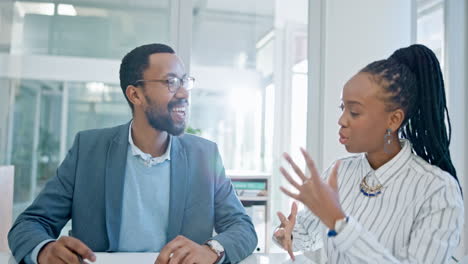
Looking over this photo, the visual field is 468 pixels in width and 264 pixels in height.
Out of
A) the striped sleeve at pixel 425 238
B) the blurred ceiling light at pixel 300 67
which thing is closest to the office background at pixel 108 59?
the striped sleeve at pixel 425 238

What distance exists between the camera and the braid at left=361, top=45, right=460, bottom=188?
1.21 meters

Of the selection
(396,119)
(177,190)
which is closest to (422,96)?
(396,119)

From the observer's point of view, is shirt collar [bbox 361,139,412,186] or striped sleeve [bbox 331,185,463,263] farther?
shirt collar [bbox 361,139,412,186]

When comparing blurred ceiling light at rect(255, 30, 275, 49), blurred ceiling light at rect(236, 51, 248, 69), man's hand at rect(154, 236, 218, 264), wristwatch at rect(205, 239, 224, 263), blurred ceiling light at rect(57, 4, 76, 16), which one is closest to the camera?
man's hand at rect(154, 236, 218, 264)

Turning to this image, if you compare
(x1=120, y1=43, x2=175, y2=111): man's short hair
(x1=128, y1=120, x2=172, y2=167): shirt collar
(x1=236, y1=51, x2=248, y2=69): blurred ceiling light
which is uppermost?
(x1=236, y1=51, x2=248, y2=69): blurred ceiling light

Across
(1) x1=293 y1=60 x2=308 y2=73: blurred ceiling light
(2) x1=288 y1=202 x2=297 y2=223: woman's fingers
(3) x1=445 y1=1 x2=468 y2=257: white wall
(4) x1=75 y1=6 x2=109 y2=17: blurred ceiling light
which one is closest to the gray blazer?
(2) x1=288 y1=202 x2=297 y2=223: woman's fingers

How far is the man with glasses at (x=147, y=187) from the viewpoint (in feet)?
5.14

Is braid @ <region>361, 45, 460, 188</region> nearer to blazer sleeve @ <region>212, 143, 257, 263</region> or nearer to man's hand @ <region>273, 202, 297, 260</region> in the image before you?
man's hand @ <region>273, 202, 297, 260</region>

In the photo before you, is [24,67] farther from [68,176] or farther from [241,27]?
[241,27]

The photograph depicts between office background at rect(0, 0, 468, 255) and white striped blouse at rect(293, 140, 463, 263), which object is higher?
office background at rect(0, 0, 468, 255)

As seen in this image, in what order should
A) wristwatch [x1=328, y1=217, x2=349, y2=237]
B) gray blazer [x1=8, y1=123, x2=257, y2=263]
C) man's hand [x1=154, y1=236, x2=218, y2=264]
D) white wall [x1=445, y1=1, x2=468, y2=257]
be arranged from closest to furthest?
wristwatch [x1=328, y1=217, x2=349, y2=237], man's hand [x1=154, y1=236, x2=218, y2=264], gray blazer [x1=8, y1=123, x2=257, y2=263], white wall [x1=445, y1=1, x2=468, y2=257]

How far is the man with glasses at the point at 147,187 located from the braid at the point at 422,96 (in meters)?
0.66

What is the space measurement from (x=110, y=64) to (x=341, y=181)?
220 cm

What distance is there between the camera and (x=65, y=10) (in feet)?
9.76
